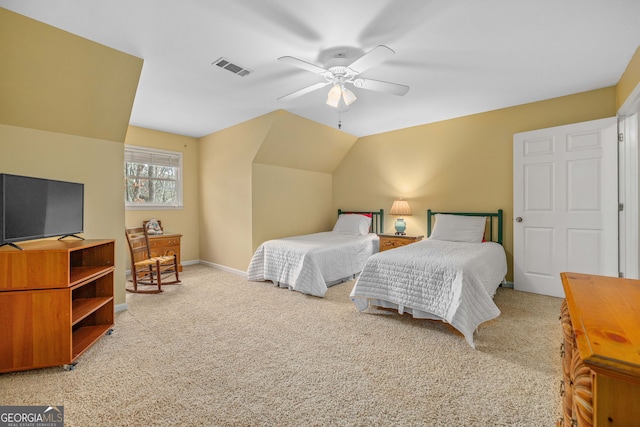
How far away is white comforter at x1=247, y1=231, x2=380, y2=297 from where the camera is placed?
354 cm

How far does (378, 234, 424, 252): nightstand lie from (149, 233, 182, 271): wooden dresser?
10.7 ft

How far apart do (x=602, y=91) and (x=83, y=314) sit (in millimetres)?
5488

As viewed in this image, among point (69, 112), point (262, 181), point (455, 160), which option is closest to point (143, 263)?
point (69, 112)

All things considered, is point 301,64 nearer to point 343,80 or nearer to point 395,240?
point 343,80

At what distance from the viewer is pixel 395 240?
4.32 meters

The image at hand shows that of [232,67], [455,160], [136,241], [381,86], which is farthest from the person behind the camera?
[455,160]

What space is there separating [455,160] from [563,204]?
142 centimetres

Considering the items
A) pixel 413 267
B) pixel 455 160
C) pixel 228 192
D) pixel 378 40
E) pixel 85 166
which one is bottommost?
pixel 413 267

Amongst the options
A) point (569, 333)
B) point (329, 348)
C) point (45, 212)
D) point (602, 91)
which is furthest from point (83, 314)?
point (602, 91)

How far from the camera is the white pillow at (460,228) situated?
3758 mm

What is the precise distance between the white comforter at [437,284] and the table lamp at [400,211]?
1.30 meters

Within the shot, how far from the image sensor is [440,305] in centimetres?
241

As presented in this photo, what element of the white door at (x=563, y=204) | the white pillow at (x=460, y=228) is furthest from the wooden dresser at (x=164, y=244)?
the white door at (x=563, y=204)

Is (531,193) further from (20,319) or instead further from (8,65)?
(8,65)
